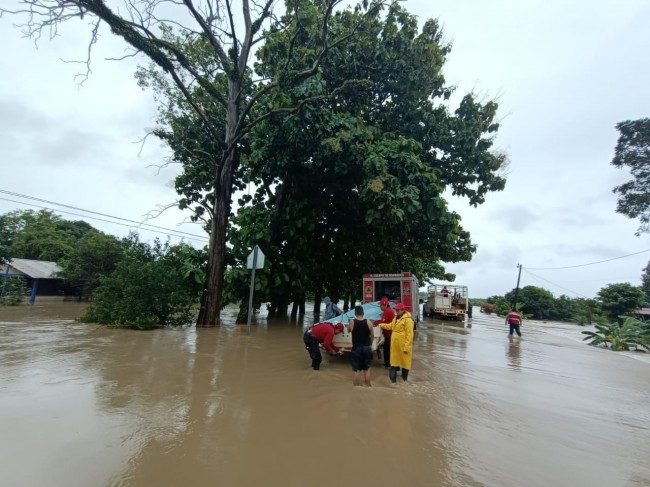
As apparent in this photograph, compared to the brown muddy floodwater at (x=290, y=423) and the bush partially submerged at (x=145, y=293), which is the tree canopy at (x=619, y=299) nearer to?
the brown muddy floodwater at (x=290, y=423)

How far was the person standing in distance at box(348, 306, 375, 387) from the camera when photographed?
255 inches

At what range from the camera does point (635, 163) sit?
93.7ft

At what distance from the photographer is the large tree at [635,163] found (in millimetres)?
28125

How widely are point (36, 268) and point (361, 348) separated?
32998 millimetres

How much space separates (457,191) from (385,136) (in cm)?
442

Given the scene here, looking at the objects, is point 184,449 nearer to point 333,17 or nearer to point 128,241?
point 333,17

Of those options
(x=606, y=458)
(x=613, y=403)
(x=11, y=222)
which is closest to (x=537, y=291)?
(x=613, y=403)

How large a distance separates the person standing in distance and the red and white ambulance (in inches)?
351

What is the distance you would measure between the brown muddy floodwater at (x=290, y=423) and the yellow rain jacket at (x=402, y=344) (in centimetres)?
42

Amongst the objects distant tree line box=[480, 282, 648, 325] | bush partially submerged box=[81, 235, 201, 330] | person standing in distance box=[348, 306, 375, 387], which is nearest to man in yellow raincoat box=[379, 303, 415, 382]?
person standing in distance box=[348, 306, 375, 387]

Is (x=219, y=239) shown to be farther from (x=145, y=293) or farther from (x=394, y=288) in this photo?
(x=394, y=288)

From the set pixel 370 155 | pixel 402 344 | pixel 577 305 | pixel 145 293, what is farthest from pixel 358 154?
pixel 577 305

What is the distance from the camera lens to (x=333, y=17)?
596 inches

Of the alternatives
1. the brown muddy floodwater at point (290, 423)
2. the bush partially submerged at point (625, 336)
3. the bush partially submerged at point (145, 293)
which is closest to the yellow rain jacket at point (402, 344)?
the brown muddy floodwater at point (290, 423)
